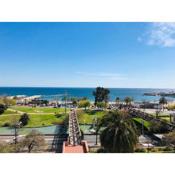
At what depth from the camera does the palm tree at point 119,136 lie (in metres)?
7.04

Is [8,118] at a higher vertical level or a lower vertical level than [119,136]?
lower

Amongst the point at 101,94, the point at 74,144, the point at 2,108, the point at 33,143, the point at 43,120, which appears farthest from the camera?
the point at 101,94

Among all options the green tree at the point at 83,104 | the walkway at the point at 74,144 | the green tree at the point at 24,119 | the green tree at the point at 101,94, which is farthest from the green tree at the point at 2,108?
the green tree at the point at 101,94

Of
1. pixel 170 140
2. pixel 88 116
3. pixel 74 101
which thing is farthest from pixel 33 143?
pixel 74 101

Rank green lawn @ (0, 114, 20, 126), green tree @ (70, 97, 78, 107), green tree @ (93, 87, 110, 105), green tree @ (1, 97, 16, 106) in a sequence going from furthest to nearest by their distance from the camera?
1. green tree @ (70, 97, 78, 107)
2. green tree @ (93, 87, 110, 105)
3. green tree @ (1, 97, 16, 106)
4. green lawn @ (0, 114, 20, 126)

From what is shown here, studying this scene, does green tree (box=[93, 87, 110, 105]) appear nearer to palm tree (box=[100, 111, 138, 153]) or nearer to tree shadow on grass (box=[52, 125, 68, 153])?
tree shadow on grass (box=[52, 125, 68, 153])

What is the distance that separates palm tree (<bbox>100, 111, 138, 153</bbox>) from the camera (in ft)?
23.1

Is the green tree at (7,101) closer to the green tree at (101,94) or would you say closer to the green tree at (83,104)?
the green tree at (83,104)

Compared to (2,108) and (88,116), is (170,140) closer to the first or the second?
(88,116)

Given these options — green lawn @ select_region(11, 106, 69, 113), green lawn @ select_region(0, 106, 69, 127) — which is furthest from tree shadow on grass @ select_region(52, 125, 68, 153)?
green lawn @ select_region(11, 106, 69, 113)

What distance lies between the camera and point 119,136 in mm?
7043
